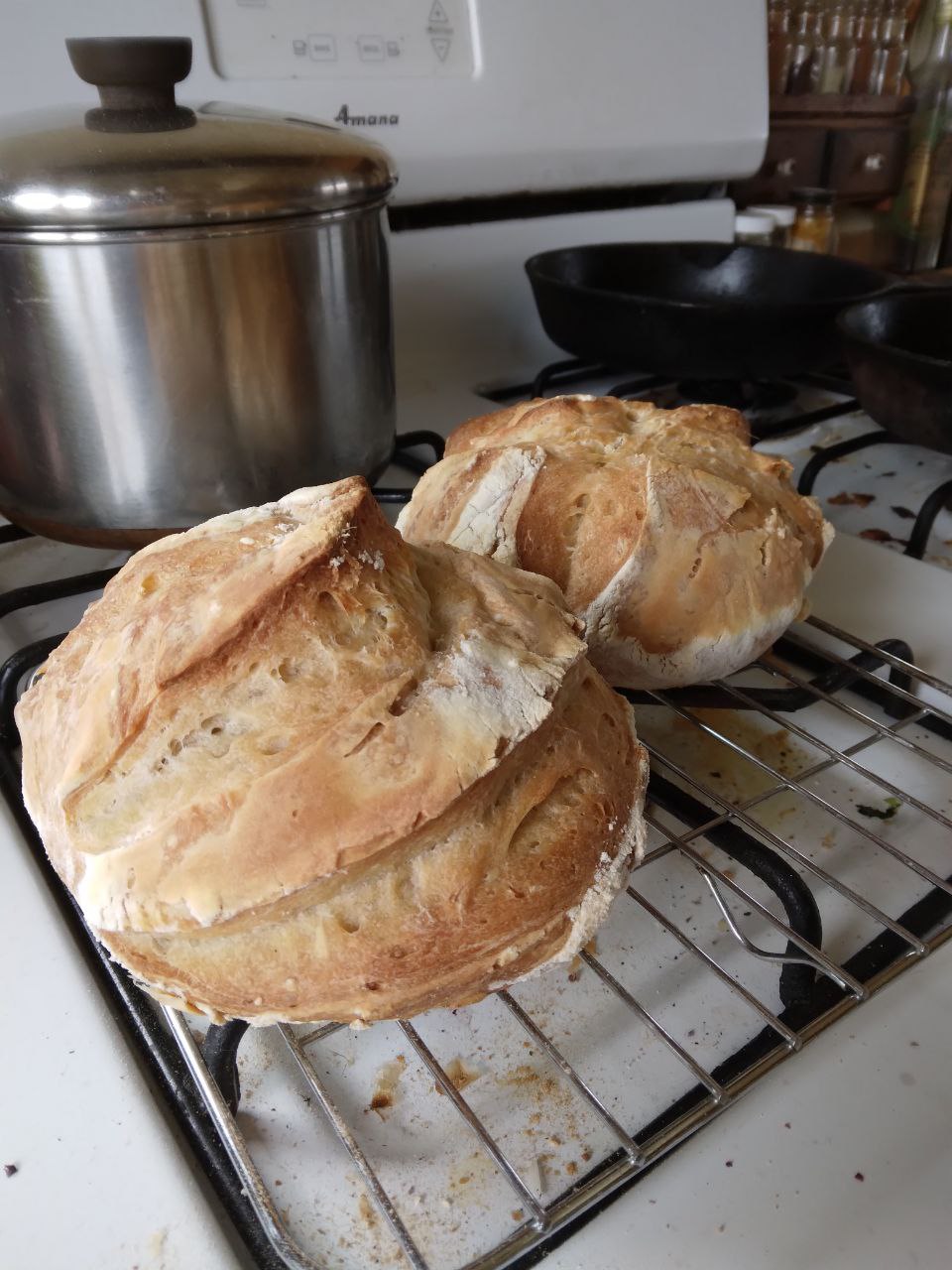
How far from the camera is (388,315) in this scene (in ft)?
3.06

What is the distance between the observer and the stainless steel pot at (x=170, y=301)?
2.30 feet

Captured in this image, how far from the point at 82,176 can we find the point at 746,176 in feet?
3.51

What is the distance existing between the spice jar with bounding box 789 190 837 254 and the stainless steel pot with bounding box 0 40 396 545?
3.02ft

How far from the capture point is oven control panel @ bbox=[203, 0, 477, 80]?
3.16 feet

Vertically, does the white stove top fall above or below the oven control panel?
below

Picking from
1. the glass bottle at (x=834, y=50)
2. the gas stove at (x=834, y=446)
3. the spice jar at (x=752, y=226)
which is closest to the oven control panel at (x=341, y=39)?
the gas stove at (x=834, y=446)

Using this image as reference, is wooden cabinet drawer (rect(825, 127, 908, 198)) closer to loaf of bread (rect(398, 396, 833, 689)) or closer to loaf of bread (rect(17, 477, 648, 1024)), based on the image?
loaf of bread (rect(398, 396, 833, 689))

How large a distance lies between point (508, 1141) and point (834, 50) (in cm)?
177

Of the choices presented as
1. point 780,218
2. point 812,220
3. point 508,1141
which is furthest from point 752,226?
point 508,1141

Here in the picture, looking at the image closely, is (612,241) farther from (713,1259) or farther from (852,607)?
(713,1259)

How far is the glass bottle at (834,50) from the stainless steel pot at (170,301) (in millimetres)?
1120

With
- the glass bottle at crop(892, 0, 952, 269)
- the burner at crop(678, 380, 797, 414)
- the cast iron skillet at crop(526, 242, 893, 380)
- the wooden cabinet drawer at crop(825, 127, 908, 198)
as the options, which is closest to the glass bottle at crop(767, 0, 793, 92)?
the wooden cabinet drawer at crop(825, 127, 908, 198)

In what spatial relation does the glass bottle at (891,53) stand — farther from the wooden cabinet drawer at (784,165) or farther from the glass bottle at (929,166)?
the wooden cabinet drawer at (784,165)

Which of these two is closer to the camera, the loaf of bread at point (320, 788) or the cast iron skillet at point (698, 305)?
Result: the loaf of bread at point (320, 788)
